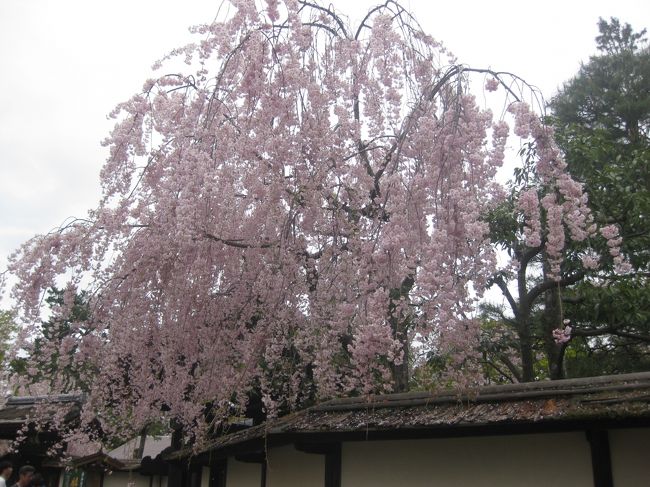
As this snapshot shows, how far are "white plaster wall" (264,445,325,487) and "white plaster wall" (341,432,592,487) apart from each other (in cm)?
41

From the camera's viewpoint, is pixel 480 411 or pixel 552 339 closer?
pixel 480 411

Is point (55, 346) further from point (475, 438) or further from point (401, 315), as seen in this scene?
point (475, 438)

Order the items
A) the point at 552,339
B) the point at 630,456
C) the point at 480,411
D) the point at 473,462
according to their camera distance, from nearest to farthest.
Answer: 1. the point at 630,456
2. the point at 480,411
3. the point at 473,462
4. the point at 552,339

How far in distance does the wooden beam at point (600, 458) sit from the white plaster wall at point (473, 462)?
0.27ft

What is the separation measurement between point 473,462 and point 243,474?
376cm

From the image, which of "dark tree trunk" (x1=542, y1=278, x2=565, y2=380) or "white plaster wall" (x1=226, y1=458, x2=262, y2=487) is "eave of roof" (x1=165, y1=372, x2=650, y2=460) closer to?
"white plaster wall" (x1=226, y1=458, x2=262, y2=487)

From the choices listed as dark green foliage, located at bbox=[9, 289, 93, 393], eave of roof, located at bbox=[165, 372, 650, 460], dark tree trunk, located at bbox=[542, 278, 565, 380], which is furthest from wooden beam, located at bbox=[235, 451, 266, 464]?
dark tree trunk, located at bbox=[542, 278, 565, 380]

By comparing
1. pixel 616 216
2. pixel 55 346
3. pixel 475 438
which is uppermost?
pixel 616 216

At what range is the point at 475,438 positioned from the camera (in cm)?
542

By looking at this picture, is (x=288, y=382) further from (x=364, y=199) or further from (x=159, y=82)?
(x=159, y=82)

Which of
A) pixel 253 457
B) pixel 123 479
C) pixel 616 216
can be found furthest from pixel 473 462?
pixel 123 479

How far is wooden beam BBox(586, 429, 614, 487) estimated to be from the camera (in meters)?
4.62

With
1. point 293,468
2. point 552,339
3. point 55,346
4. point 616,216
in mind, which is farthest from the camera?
point 552,339

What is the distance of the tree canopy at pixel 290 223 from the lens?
4.84 metres
